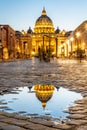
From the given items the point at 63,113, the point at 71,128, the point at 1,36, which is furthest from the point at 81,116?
the point at 1,36

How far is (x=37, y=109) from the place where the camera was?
7.31 metres

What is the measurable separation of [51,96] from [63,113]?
2423 millimetres

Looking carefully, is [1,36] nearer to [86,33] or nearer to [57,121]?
[86,33]

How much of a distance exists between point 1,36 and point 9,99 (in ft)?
280

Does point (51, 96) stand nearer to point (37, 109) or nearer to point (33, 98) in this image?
point (33, 98)

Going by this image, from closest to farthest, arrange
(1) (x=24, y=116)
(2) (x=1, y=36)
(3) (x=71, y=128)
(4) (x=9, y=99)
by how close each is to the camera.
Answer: (3) (x=71, y=128), (1) (x=24, y=116), (4) (x=9, y=99), (2) (x=1, y=36)

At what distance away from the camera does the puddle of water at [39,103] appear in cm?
705

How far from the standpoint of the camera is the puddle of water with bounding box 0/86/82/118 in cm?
705

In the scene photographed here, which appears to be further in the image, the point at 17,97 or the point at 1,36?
the point at 1,36

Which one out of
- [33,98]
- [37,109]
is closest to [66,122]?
[37,109]

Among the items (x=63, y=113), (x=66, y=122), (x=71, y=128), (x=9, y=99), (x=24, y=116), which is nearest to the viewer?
(x=71, y=128)

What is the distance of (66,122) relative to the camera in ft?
19.7

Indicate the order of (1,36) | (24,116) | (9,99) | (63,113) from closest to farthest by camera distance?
(24,116) < (63,113) < (9,99) < (1,36)

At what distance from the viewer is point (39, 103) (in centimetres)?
806
